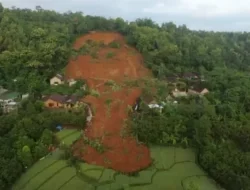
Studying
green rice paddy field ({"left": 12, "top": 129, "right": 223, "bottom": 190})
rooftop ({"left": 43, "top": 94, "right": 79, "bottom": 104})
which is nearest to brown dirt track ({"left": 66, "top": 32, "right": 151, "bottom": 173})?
green rice paddy field ({"left": 12, "top": 129, "right": 223, "bottom": 190})

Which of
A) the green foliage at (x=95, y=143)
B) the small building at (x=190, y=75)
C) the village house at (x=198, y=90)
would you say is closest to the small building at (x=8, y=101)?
the green foliage at (x=95, y=143)

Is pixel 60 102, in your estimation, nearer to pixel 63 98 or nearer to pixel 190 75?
pixel 63 98

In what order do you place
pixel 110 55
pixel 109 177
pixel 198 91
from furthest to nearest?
pixel 110 55
pixel 198 91
pixel 109 177

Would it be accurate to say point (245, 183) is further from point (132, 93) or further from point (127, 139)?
point (132, 93)

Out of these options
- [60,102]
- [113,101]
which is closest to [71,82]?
[60,102]

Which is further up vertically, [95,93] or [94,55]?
[94,55]

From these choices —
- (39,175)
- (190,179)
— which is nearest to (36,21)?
(39,175)

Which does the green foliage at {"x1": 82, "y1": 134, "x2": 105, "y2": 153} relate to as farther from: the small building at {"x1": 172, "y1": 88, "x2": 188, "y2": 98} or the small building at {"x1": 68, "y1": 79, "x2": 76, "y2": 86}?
the small building at {"x1": 172, "y1": 88, "x2": 188, "y2": 98}

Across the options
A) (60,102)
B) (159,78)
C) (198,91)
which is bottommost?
(60,102)

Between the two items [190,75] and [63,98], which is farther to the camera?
[190,75]
